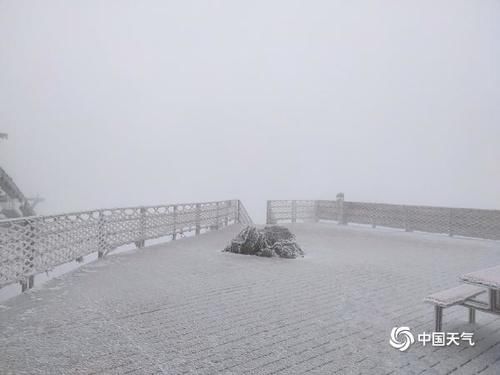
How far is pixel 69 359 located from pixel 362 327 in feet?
11.2

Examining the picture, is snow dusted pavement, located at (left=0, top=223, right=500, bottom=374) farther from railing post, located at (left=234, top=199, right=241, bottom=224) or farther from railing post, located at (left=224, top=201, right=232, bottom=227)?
railing post, located at (left=234, top=199, right=241, bottom=224)

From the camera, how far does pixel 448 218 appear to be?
15.9m

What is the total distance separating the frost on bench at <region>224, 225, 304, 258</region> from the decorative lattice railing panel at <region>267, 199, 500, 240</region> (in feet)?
26.8

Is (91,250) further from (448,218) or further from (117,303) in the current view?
(448,218)

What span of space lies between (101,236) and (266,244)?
4.30m

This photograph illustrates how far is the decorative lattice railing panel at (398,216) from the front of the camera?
1498 centimetres

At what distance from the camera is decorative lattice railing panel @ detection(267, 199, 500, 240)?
1498 cm

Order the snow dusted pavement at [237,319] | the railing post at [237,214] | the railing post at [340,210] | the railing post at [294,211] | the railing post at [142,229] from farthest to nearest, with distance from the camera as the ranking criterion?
the railing post at [294,211], the railing post at [340,210], the railing post at [237,214], the railing post at [142,229], the snow dusted pavement at [237,319]

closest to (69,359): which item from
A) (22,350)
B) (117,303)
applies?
(22,350)

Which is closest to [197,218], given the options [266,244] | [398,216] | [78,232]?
[266,244]

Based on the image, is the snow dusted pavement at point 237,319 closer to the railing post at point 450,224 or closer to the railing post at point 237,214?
the railing post at point 450,224

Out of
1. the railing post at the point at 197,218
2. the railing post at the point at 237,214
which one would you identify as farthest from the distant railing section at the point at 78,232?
the railing post at the point at 237,214

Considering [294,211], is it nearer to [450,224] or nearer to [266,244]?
[450,224]

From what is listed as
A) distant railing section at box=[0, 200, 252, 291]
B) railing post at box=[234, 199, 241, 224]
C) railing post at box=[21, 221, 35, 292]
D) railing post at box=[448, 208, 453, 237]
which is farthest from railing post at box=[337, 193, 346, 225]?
railing post at box=[21, 221, 35, 292]
